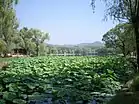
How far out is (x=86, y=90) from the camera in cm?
1001

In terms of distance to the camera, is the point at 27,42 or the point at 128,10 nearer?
the point at 128,10

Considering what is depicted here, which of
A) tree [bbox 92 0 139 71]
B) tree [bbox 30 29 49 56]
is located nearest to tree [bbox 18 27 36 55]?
tree [bbox 30 29 49 56]

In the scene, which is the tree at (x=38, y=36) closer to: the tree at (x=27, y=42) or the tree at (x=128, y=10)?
the tree at (x=27, y=42)

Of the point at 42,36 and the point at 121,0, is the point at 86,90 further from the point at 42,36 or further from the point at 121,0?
the point at 42,36

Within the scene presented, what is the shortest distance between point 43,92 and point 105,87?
8.12 feet

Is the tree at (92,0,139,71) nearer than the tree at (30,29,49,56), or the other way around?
the tree at (92,0,139,71)

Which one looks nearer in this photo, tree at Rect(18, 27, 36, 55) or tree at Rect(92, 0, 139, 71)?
tree at Rect(92, 0, 139, 71)

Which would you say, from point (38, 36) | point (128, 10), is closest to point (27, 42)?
point (38, 36)

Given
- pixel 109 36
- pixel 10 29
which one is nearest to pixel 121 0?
pixel 10 29

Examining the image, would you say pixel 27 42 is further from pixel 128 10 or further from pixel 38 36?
pixel 128 10

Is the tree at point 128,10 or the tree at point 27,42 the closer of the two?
Answer: the tree at point 128,10

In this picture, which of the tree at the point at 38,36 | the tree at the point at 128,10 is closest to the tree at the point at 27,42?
the tree at the point at 38,36

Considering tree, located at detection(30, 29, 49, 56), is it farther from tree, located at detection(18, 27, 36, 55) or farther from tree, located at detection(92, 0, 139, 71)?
tree, located at detection(92, 0, 139, 71)

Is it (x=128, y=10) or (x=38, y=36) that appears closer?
(x=128, y=10)
